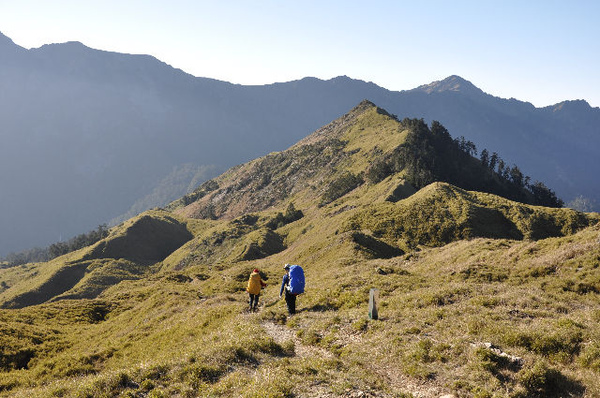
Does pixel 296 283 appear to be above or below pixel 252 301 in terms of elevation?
above

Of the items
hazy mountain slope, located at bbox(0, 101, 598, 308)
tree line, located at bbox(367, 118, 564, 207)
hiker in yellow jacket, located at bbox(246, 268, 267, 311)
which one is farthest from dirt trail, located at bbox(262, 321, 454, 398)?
tree line, located at bbox(367, 118, 564, 207)

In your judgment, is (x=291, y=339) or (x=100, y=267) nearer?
(x=291, y=339)

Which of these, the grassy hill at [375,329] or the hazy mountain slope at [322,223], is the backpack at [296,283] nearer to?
the grassy hill at [375,329]

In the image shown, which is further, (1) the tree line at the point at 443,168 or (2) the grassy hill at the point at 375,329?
(1) the tree line at the point at 443,168

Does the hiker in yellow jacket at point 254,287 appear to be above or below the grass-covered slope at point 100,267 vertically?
above

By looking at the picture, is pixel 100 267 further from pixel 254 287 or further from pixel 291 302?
pixel 291 302

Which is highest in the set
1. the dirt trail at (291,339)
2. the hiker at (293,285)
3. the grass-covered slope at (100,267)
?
the hiker at (293,285)

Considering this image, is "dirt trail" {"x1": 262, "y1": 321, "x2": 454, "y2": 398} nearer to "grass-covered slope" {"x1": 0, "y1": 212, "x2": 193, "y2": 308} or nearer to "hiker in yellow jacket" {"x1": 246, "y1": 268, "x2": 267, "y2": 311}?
"hiker in yellow jacket" {"x1": 246, "y1": 268, "x2": 267, "y2": 311}

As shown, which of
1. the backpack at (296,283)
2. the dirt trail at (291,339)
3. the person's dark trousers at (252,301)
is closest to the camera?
the dirt trail at (291,339)

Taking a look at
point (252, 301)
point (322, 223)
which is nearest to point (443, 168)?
point (322, 223)

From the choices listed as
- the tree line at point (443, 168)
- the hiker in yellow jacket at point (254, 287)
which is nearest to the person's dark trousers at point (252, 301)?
the hiker in yellow jacket at point (254, 287)

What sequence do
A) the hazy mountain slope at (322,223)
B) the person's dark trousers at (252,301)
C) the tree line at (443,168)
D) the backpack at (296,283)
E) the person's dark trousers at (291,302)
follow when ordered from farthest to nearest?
the tree line at (443,168)
the hazy mountain slope at (322,223)
the person's dark trousers at (252,301)
the person's dark trousers at (291,302)
the backpack at (296,283)

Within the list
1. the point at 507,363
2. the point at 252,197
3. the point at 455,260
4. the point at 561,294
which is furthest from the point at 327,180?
the point at 507,363

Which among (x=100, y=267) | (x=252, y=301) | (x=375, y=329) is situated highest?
(x=375, y=329)
